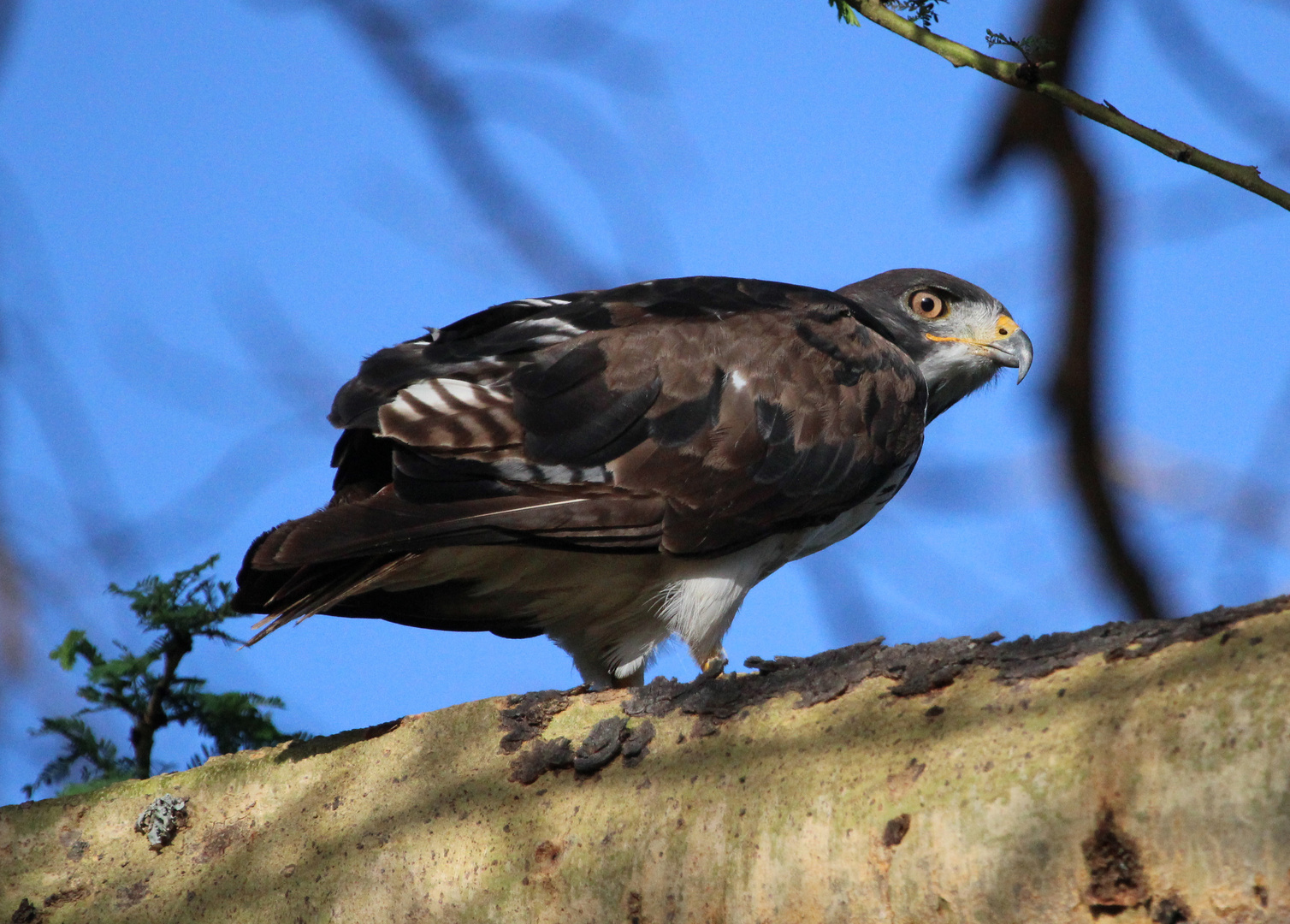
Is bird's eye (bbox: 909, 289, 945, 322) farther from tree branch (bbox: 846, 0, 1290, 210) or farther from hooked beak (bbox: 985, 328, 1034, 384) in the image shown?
tree branch (bbox: 846, 0, 1290, 210)

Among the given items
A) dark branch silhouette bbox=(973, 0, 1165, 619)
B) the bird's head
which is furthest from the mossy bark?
the bird's head

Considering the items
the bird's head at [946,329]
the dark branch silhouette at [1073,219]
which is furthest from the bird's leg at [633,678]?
the bird's head at [946,329]

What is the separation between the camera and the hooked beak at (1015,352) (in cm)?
595

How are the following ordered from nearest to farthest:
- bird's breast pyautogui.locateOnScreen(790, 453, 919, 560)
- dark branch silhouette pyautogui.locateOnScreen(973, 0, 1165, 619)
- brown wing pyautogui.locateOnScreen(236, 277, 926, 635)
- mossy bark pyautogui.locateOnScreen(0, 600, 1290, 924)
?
mossy bark pyautogui.locateOnScreen(0, 600, 1290, 924) → brown wing pyautogui.locateOnScreen(236, 277, 926, 635) → bird's breast pyautogui.locateOnScreen(790, 453, 919, 560) → dark branch silhouette pyautogui.locateOnScreen(973, 0, 1165, 619)

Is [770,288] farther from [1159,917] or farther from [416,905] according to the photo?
[1159,917]

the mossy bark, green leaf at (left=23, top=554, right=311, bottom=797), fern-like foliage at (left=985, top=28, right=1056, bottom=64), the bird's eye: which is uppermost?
the bird's eye

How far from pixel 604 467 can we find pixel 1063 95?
1.79 m

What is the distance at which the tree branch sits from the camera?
3.01m

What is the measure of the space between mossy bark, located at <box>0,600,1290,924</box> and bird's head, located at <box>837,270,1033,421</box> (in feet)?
11.0

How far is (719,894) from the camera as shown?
2543mm

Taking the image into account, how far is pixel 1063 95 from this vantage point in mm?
3201

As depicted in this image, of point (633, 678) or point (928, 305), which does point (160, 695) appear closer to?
point (633, 678)

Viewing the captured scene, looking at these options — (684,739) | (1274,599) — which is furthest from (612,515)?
(1274,599)

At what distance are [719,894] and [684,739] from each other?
1.25 feet
